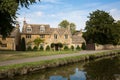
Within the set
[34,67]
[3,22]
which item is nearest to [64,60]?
[34,67]

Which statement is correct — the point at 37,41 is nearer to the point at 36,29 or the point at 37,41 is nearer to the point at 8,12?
the point at 36,29

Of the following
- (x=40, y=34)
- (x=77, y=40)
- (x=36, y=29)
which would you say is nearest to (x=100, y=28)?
(x=77, y=40)

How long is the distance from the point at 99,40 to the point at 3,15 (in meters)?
59.8

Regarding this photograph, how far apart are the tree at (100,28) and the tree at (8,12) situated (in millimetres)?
54231

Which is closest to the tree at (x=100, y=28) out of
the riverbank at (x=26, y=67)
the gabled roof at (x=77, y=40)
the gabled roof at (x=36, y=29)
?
the gabled roof at (x=77, y=40)

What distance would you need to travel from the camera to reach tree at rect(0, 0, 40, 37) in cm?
3273

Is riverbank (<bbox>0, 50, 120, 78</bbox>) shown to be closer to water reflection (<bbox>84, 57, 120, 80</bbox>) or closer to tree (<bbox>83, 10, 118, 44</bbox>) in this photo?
water reflection (<bbox>84, 57, 120, 80</bbox>)

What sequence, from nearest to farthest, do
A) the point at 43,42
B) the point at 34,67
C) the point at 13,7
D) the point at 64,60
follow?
the point at 34,67, the point at 13,7, the point at 64,60, the point at 43,42

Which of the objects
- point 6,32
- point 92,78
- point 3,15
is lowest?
point 92,78

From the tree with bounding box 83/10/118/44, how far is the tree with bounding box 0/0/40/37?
54231 mm

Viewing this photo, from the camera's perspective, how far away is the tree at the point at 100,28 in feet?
295

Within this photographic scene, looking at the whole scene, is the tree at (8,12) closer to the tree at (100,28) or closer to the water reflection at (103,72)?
the water reflection at (103,72)

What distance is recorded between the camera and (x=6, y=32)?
134 feet

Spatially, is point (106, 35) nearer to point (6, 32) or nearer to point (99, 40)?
point (99, 40)
